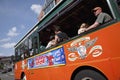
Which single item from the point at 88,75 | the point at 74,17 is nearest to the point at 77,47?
the point at 88,75

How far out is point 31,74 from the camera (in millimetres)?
8672

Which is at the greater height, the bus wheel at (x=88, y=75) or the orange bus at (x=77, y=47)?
the orange bus at (x=77, y=47)

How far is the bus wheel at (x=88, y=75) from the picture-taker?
4.29 m

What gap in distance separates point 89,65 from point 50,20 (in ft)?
8.73

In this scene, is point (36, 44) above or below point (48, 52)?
above

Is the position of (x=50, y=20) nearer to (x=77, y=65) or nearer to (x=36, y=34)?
(x=36, y=34)

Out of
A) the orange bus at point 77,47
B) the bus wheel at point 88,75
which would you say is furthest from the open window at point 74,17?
the bus wheel at point 88,75

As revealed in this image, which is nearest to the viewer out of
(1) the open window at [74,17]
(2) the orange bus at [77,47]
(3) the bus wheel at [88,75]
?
(2) the orange bus at [77,47]

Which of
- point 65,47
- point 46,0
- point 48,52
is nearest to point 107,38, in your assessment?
point 65,47

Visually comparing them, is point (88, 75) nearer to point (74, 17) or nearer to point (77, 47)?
point (77, 47)

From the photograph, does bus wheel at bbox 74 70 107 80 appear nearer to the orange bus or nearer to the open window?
the orange bus

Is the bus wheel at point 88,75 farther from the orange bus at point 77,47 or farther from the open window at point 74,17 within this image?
the open window at point 74,17

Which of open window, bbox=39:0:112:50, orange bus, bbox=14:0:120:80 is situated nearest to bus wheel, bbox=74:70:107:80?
orange bus, bbox=14:0:120:80

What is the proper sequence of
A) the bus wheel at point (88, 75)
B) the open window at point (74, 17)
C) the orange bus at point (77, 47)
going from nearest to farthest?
the orange bus at point (77, 47)
the bus wheel at point (88, 75)
the open window at point (74, 17)
